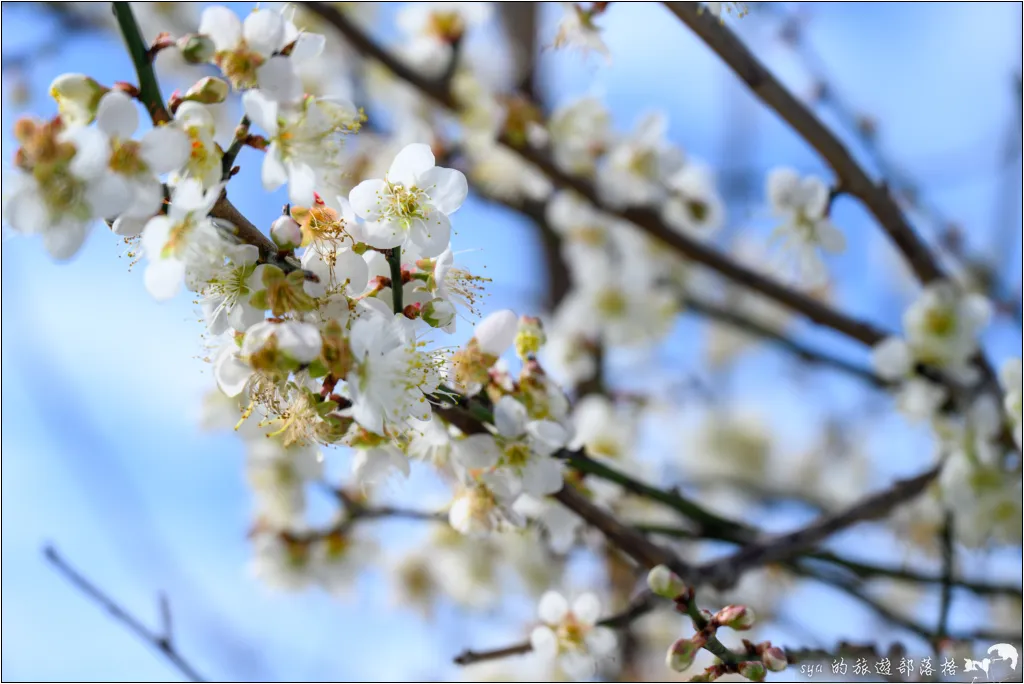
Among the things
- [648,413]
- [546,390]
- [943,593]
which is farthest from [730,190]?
[546,390]

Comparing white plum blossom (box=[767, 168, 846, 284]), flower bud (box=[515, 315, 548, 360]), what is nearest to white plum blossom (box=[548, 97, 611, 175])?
white plum blossom (box=[767, 168, 846, 284])

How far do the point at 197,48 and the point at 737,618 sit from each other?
0.84 metres

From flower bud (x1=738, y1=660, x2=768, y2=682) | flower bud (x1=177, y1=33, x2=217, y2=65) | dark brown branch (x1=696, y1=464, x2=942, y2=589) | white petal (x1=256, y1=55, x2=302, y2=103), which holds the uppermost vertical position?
flower bud (x1=177, y1=33, x2=217, y2=65)

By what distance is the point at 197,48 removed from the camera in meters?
0.81

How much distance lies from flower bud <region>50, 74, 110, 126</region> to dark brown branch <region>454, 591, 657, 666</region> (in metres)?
0.78

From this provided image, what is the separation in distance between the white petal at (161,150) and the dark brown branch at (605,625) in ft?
2.38

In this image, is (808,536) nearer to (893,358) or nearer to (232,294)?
(893,358)

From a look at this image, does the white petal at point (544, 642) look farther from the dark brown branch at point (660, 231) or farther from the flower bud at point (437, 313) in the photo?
the dark brown branch at point (660, 231)

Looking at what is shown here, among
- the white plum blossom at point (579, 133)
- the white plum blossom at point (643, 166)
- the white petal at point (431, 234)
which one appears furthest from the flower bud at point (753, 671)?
the white plum blossom at point (579, 133)

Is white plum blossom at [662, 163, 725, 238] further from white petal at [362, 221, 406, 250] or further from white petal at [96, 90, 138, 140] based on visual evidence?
white petal at [96, 90, 138, 140]

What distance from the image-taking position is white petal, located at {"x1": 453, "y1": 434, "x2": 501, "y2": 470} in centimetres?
102

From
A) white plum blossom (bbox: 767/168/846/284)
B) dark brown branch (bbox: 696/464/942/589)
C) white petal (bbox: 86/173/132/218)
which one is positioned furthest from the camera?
white plum blossom (bbox: 767/168/846/284)

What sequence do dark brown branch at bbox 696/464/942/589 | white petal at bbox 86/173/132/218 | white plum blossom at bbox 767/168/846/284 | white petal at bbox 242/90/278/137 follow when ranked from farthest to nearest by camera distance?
white plum blossom at bbox 767/168/846/284 < dark brown branch at bbox 696/464/942/589 < white petal at bbox 242/90/278/137 < white petal at bbox 86/173/132/218

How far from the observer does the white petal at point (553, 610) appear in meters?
1.28
